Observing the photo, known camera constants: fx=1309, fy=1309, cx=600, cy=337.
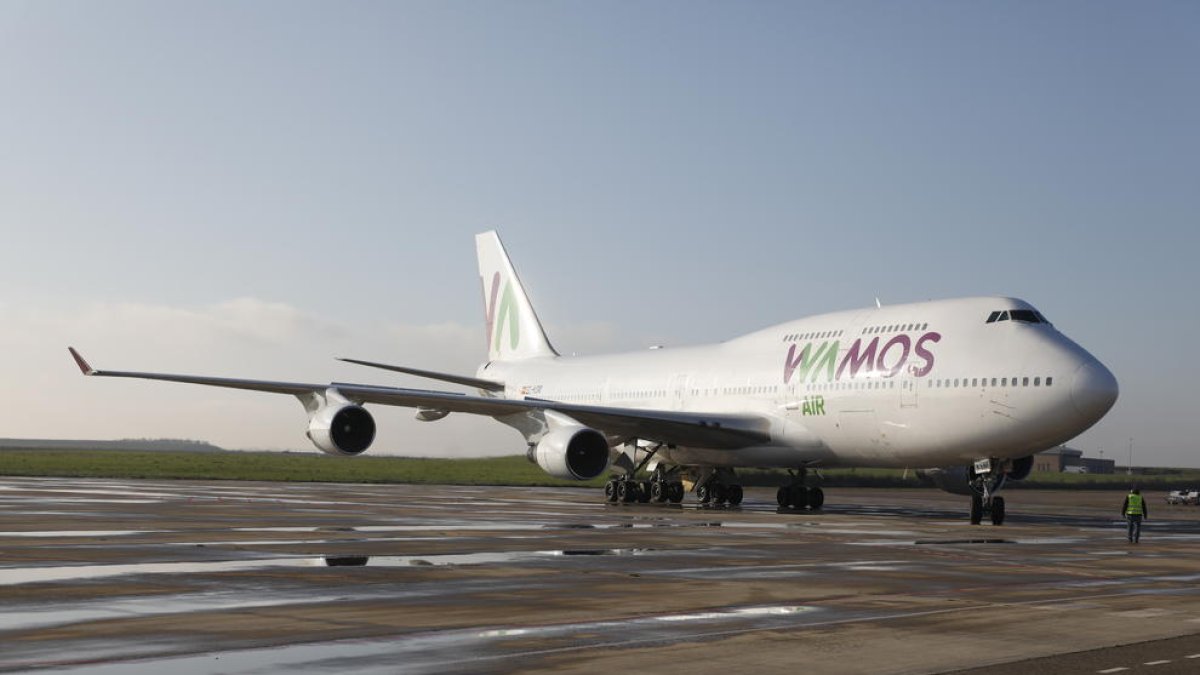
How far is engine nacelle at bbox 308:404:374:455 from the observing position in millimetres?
30297

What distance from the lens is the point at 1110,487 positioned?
69.3m

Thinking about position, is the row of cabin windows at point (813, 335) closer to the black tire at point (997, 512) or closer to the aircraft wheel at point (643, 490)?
the black tire at point (997, 512)

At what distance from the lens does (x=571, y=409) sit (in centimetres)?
3147

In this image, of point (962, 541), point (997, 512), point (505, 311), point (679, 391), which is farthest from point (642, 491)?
point (962, 541)

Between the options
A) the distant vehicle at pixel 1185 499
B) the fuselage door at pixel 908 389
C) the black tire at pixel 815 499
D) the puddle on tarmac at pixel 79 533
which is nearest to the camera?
the puddle on tarmac at pixel 79 533

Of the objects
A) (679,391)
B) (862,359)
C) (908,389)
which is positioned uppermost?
(862,359)

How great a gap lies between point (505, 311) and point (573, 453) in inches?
682

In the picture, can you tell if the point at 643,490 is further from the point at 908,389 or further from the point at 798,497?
the point at 908,389

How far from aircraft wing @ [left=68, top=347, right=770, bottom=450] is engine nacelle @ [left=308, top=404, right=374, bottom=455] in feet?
2.18

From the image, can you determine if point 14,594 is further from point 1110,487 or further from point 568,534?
point 1110,487

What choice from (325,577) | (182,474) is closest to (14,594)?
(325,577)

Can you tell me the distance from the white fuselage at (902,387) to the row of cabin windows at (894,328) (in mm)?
32

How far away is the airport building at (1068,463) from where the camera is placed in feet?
390

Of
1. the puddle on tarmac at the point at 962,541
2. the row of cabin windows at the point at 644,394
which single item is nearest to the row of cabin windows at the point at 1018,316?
the puddle on tarmac at the point at 962,541
